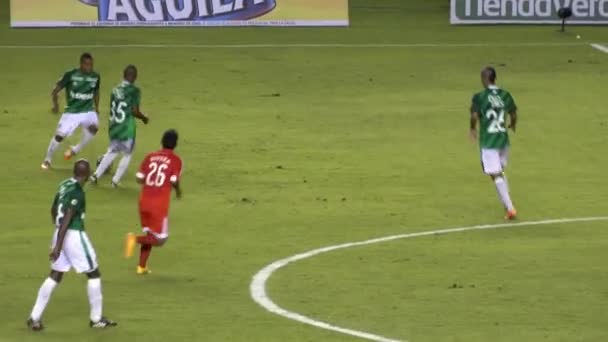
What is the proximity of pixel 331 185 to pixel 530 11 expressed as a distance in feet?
70.0

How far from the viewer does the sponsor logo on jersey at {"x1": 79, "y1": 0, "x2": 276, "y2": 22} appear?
48.7 m

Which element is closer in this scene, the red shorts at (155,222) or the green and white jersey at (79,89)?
the red shorts at (155,222)

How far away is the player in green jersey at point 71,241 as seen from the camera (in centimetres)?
1945

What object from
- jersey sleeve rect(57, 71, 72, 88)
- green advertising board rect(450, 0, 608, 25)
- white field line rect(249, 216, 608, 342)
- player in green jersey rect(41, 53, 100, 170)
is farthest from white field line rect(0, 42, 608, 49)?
white field line rect(249, 216, 608, 342)

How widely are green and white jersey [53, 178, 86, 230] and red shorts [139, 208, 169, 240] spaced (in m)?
2.84

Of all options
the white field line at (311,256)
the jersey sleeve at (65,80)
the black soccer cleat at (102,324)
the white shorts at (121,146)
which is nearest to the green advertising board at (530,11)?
the jersey sleeve at (65,80)

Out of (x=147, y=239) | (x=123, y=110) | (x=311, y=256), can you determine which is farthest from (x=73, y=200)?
(x=123, y=110)

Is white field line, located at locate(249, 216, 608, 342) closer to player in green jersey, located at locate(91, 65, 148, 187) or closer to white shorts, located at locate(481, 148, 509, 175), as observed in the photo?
white shorts, located at locate(481, 148, 509, 175)

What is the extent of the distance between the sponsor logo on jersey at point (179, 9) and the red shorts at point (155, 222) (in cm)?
2653

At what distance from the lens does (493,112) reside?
27172 millimetres

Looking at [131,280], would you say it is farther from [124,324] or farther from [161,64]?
[161,64]

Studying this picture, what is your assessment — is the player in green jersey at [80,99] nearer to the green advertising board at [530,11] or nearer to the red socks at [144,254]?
the red socks at [144,254]

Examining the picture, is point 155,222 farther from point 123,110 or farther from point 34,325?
→ point 123,110

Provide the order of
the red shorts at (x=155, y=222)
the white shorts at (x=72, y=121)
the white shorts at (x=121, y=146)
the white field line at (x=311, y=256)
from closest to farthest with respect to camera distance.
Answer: the white field line at (x=311, y=256)
the red shorts at (x=155, y=222)
the white shorts at (x=121, y=146)
the white shorts at (x=72, y=121)
